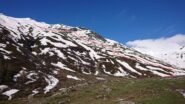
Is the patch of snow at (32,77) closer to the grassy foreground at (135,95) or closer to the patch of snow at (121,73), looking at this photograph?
the patch of snow at (121,73)

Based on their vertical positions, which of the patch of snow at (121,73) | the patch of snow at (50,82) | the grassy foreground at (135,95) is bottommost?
the grassy foreground at (135,95)

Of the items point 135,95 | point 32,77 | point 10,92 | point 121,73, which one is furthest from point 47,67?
point 135,95

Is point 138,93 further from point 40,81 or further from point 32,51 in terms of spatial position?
point 32,51

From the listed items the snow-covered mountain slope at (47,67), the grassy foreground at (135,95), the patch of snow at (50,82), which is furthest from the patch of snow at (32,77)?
the grassy foreground at (135,95)

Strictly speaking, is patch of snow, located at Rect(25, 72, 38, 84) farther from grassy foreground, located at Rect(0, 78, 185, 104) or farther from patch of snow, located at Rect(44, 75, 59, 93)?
grassy foreground, located at Rect(0, 78, 185, 104)

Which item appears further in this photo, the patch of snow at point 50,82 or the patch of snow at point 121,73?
the patch of snow at point 121,73

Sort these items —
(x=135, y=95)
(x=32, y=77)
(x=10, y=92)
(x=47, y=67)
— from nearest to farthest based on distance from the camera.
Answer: (x=135, y=95)
(x=10, y=92)
(x=32, y=77)
(x=47, y=67)

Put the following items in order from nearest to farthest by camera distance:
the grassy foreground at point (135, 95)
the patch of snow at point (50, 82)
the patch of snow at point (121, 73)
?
the grassy foreground at point (135, 95)
the patch of snow at point (50, 82)
the patch of snow at point (121, 73)

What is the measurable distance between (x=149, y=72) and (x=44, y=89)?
90.6 m

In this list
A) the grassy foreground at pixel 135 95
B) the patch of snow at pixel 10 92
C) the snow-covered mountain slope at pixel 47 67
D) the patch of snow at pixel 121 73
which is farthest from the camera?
the patch of snow at pixel 121 73

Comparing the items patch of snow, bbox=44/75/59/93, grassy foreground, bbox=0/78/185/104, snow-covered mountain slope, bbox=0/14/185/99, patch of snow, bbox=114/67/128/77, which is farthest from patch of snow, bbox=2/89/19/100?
patch of snow, bbox=114/67/128/77

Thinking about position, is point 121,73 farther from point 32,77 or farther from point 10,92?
point 10,92

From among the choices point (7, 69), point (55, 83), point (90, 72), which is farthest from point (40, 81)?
point (90, 72)

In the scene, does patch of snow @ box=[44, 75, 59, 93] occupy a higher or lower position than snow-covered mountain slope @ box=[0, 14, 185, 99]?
lower
